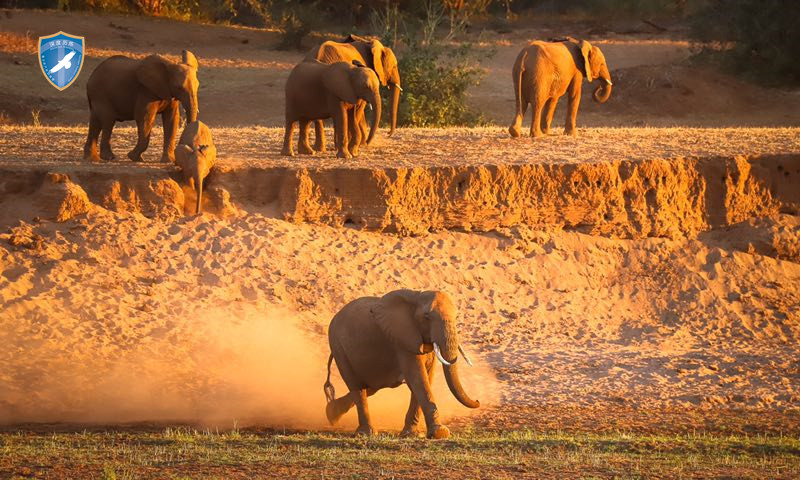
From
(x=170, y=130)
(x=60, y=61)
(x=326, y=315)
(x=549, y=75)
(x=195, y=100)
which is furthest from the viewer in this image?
(x=60, y=61)

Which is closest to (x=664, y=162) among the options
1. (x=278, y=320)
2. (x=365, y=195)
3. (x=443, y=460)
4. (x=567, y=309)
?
(x=567, y=309)

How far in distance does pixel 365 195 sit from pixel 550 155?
264 centimetres

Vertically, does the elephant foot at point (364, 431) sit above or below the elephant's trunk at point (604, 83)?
below

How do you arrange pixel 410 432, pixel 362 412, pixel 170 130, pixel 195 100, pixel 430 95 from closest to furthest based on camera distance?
pixel 410 432
pixel 362 412
pixel 195 100
pixel 170 130
pixel 430 95

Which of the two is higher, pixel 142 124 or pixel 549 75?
pixel 549 75

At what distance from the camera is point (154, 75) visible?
1570 cm

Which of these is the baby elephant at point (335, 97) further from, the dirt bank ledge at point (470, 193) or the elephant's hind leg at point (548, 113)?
the elephant's hind leg at point (548, 113)

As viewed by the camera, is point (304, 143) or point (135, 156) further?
point (304, 143)

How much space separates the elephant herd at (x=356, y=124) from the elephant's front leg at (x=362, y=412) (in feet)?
0.04

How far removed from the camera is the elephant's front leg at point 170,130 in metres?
15.9

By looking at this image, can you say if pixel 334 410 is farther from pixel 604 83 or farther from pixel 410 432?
pixel 604 83

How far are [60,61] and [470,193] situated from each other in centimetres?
1421

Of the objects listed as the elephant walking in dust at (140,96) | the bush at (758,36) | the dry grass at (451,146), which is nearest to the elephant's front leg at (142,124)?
the elephant walking in dust at (140,96)

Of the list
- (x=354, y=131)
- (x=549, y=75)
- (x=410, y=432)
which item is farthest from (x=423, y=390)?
(x=549, y=75)
